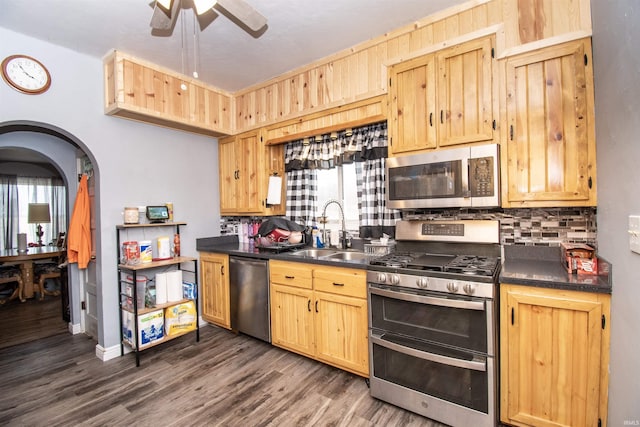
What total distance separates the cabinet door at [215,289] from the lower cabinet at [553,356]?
2557 millimetres

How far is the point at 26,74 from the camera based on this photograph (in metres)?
2.34

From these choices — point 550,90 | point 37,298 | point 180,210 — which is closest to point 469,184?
point 550,90

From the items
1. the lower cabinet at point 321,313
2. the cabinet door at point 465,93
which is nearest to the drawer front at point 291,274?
the lower cabinet at point 321,313

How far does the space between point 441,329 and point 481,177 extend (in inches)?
40.7

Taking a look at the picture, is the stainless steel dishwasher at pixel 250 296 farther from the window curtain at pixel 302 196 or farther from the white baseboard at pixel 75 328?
the white baseboard at pixel 75 328

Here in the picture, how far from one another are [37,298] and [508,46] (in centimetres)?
710

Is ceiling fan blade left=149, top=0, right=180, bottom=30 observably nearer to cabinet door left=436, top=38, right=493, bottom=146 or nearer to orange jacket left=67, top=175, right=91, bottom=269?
cabinet door left=436, top=38, right=493, bottom=146

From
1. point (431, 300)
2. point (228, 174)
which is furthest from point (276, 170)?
point (431, 300)

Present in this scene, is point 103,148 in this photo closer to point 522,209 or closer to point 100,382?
point 100,382

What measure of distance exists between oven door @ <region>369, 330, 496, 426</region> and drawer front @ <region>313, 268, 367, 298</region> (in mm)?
321

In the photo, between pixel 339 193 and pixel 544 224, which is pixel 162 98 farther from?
pixel 544 224

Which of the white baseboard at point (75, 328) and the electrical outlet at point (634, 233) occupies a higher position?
the electrical outlet at point (634, 233)

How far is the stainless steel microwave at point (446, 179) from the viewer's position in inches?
75.7

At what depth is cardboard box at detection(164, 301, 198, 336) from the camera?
2.83 m
